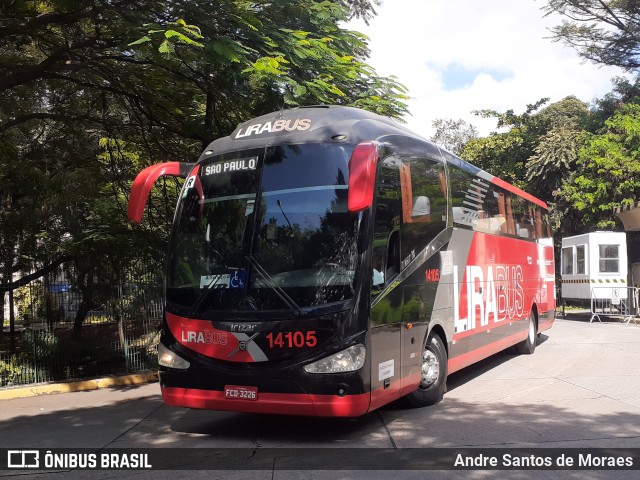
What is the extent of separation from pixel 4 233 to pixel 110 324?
3.12m

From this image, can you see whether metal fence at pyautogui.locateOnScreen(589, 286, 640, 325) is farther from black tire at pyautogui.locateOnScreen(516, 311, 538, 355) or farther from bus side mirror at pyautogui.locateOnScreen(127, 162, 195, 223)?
bus side mirror at pyautogui.locateOnScreen(127, 162, 195, 223)

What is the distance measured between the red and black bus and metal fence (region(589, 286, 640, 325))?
17297 millimetres

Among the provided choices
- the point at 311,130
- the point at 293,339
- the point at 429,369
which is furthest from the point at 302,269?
the point at 429,369

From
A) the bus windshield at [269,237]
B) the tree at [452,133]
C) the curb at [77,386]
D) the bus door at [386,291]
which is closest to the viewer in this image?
the bus windshield at [269,237]

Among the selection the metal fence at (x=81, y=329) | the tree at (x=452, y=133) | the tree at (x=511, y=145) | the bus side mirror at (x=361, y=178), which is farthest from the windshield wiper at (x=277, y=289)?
the tree at (x=452, y=133)

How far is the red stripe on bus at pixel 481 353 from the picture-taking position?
30.8 feet

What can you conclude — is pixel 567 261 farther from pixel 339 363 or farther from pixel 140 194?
pixel 140 194

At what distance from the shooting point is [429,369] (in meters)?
8.55

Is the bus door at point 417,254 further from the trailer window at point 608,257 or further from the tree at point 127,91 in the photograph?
the trailer window at point 608,257

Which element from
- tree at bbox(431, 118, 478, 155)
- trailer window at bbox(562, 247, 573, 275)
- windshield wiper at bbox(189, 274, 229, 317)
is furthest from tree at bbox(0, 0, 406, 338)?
tree at bbox(431, 118, 478, 155)

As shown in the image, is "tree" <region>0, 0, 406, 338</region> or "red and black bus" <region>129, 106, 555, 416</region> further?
"tree" <region>0, 0, 406, 338</region>

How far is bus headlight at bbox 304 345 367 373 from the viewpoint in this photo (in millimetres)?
6340

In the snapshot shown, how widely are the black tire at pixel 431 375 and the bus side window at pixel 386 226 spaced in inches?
65.1

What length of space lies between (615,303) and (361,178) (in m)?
20.6
